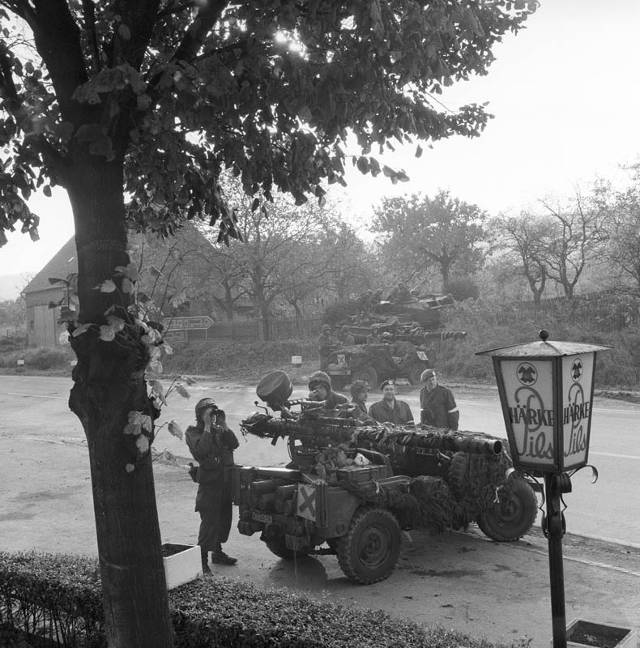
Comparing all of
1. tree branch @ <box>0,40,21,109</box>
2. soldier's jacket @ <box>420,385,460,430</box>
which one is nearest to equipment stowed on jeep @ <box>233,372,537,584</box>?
soldier's jacket @ <box>420,385,460,430</box>

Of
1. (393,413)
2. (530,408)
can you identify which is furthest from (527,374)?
(393,413)

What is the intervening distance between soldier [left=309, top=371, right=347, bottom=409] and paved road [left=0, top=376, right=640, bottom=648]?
1848mm

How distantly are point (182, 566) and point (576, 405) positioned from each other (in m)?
2.97

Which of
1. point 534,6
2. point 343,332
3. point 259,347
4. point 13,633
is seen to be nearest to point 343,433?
point 13,633

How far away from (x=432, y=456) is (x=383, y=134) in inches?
171

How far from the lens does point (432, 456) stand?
8.45 m

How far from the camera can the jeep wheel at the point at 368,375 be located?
24266 mm

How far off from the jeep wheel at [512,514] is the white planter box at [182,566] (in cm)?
422

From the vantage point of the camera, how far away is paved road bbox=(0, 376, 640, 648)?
6.75m

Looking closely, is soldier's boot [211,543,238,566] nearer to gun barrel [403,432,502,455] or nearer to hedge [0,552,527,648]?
gun barrel [403,432,502,455]

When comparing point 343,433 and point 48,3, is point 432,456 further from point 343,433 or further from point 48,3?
point 48,3

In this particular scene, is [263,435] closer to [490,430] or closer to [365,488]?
[365,488]

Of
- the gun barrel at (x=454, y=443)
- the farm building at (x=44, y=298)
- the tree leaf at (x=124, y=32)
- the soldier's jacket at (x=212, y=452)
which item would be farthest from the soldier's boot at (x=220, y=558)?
the farm building at (x=44, y=298)

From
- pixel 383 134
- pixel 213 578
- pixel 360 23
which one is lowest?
pixel 213 578
